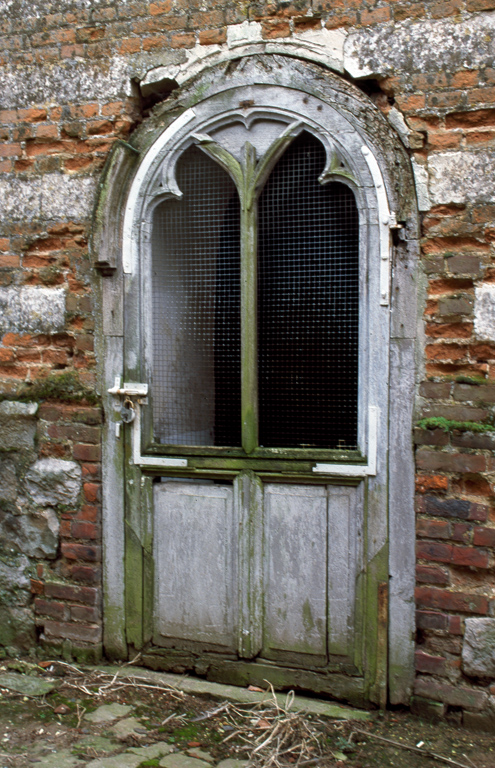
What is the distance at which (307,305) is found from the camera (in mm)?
3014

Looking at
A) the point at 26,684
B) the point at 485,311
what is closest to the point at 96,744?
the point at 26,684

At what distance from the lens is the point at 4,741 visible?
2.63 meters

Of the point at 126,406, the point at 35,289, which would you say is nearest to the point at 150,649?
the point at 126,406

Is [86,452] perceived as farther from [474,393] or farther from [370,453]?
[474,393]

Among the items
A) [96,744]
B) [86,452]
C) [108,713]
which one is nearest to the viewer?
[96,744]

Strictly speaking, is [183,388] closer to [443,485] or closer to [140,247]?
[140,247]

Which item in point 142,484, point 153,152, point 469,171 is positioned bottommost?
point 142,484

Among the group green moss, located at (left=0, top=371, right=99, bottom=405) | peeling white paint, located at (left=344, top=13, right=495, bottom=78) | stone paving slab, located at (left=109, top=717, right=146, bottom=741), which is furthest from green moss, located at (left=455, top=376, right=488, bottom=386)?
stone paving slab, located at (left=109, top=717, right=146, bottom=741)

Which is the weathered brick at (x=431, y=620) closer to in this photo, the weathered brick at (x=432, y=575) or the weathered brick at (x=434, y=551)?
the weathered brick at (x=432, y=575)

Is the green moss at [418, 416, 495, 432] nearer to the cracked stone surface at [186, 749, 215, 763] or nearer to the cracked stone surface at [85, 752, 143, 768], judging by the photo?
the cracked stone surface at [186, 749, 215, 763]

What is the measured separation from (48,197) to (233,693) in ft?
8.71

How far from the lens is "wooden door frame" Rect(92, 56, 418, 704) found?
2826mm

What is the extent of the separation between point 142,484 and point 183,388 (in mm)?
533

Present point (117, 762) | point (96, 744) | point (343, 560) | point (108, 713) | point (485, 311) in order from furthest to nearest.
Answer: point (343, 560)
point (108, 713)
point (485, 311)
point (96, 744)
point (117, 762)
